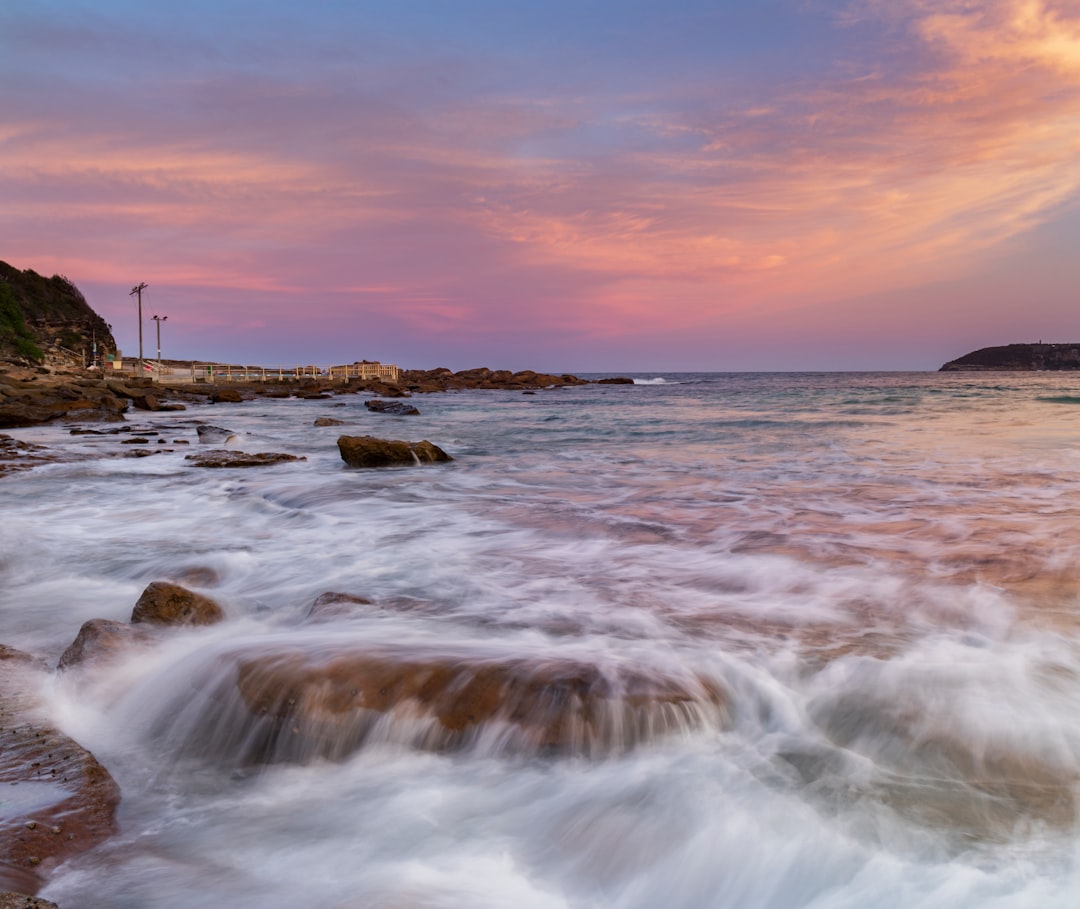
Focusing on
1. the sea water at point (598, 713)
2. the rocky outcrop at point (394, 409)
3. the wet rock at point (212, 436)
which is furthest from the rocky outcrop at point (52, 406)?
the sea water at point (598, 713)

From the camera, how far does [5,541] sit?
652 cm

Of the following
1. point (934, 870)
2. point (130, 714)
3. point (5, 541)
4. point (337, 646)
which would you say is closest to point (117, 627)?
point (130, 714)

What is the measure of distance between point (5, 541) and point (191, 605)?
11.4 ft

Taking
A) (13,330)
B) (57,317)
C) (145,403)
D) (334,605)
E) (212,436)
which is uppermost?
(57,317)

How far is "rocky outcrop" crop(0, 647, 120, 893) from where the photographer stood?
7.16 ft

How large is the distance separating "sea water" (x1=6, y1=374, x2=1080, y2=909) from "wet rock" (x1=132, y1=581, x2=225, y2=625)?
11 centimetres

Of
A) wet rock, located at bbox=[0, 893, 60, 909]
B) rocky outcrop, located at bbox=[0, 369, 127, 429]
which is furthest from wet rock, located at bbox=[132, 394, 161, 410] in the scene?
wet rock, located at bbox=[0, 893, 60, 909]

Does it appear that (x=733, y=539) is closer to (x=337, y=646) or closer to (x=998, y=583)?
(x=998, y=583)

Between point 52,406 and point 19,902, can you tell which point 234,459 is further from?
point 52,406

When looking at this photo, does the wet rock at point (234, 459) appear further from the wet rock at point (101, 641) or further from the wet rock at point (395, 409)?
the wet rock at point (395, 409)

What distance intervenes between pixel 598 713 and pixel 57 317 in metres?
85.3

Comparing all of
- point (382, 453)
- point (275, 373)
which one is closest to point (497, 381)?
point (275, 373)

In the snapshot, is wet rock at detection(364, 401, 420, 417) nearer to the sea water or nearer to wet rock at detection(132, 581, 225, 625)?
the sea water

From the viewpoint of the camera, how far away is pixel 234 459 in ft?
39.4
